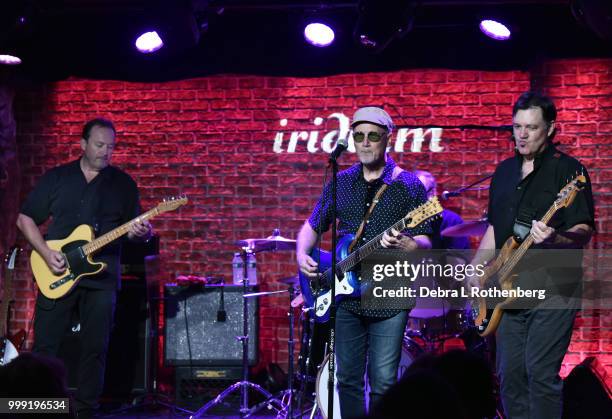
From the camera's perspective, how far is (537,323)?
14.7ft

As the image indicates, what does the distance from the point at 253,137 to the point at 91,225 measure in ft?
7.46

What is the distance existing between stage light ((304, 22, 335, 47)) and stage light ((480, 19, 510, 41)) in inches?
52.3

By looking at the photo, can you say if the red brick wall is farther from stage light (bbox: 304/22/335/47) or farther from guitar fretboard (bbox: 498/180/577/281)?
guitar fretboard (bbox: 498/180/577/281)

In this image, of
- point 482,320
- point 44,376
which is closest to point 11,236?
point 482,320

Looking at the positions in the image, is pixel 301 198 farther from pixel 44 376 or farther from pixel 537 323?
pixel 44 376

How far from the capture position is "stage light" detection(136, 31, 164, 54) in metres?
7.32

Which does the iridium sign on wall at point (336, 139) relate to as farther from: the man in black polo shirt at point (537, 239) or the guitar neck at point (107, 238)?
the man in black polo shirt at point (537, 239)

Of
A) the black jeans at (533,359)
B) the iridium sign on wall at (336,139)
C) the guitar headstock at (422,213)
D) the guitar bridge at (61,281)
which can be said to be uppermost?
the iridium sign on wall at (336,139)

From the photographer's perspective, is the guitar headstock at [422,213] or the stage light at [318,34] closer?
the guitar headstock at [422,213]

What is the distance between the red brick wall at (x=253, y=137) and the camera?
7621 mm

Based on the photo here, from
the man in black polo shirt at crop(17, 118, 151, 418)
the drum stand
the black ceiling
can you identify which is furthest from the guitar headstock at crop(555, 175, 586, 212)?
the man in black polo shirt at crop(17, 118, 151, 418)

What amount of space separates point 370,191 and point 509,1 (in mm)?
3205

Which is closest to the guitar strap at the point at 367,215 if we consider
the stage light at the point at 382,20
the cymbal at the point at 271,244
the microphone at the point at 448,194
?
the cymbal at the point at 271,244

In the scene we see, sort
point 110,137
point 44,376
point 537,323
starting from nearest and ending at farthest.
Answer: point 44,376 → point 537,323 → point 110,137
